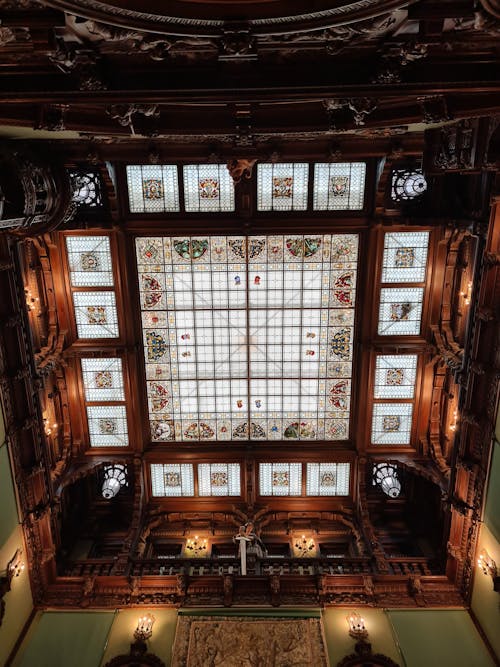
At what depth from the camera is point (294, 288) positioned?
1317cm

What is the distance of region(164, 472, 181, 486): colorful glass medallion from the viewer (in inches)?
580

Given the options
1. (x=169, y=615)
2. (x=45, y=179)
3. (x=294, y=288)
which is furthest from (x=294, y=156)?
(x=169, y=615)

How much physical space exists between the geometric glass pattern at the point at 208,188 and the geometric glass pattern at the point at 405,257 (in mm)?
4716

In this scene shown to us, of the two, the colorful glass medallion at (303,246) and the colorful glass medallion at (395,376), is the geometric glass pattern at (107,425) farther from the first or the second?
the colorful glass medallion at (395,376)

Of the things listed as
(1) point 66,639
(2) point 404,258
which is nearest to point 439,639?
(1) point 66,639

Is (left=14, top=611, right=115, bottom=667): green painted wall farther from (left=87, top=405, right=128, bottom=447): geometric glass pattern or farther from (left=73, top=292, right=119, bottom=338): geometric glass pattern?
(left=73, top=292, right=119, bottom=338): geometric glass pattern

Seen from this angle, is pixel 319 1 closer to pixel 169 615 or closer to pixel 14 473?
pixel 14 473

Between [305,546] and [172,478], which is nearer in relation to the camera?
[305,546]

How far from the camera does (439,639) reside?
10.0 meters

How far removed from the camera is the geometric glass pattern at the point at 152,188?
12180 millimetres

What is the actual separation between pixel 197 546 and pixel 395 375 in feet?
27.3

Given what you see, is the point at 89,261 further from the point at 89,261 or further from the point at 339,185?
the point at 339,185

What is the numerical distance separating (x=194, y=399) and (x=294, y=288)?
4830mm

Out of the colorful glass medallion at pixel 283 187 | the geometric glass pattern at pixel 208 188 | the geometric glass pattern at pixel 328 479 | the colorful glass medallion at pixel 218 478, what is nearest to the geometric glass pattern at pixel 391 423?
the geometric glass pattern at pixel 328 479
